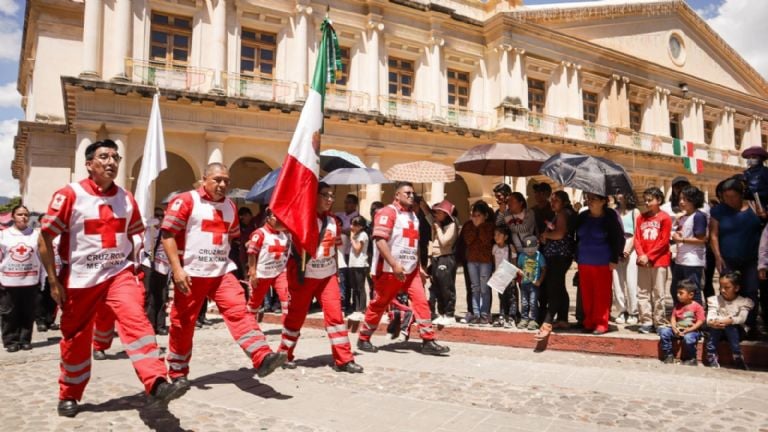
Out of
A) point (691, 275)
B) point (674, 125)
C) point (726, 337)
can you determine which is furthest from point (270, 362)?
point (674, 125)

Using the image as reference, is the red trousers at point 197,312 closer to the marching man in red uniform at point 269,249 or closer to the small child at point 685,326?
the marching man in red uniform at point 269,249

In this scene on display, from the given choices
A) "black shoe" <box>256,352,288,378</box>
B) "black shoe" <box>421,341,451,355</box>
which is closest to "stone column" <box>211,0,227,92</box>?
"black shoe" <box>421,341,451,355</box>

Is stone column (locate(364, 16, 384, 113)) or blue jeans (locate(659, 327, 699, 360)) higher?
stone column (locate(364, 16, 384, 113))

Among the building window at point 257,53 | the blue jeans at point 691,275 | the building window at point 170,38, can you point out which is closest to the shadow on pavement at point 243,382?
the blue jeans at point 691,275

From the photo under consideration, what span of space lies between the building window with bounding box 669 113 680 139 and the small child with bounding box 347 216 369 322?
25.0 metres

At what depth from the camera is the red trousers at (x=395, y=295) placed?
5.62m

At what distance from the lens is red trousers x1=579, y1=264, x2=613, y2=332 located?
20.4 ft

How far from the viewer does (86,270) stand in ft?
12.1

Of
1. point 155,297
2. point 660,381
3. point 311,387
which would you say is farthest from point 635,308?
point 155,297

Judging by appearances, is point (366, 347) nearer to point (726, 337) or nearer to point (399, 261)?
point (399, 261)

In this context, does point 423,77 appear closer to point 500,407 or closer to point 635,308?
point 635,308

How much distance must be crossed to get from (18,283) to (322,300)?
4.29m

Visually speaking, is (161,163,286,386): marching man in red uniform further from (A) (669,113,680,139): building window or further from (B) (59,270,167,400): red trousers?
(A) (669,113,680,139): building window

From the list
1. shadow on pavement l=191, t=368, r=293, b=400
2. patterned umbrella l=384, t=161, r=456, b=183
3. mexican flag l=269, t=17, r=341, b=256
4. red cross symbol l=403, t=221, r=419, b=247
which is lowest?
shadow on pavement l=191, t=368, r=293, b=400
